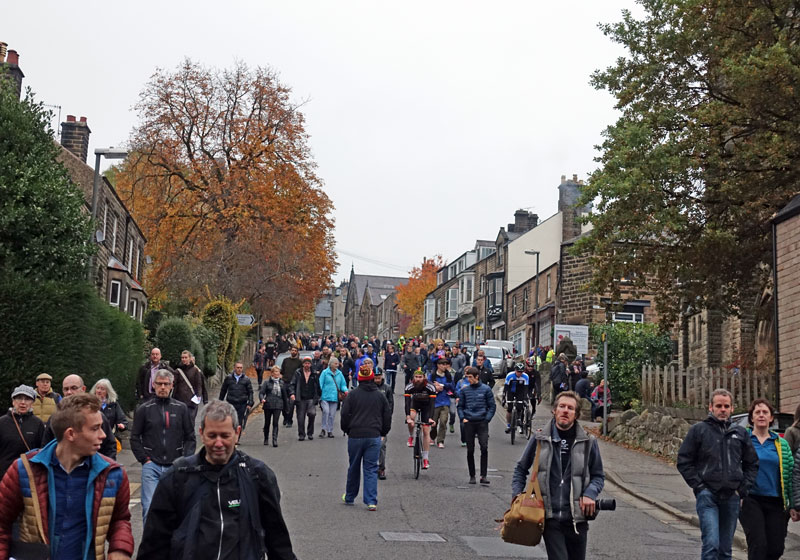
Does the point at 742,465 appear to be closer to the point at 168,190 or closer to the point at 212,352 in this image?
the point at 212,352

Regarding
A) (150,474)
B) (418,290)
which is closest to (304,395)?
(150,474)

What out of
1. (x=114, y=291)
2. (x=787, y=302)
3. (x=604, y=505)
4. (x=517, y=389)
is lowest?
(x=604, y=505)

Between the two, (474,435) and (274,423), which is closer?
(474,435)

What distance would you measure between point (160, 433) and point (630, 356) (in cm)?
2075

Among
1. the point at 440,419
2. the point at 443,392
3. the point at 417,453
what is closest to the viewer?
the point at 417,453

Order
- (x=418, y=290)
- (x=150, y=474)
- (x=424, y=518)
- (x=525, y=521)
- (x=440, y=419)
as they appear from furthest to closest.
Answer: (x=418, y=290)
(x=440, y=419)
(x=424, y=518)
(x=150, y=474)
(x=525, y=521)

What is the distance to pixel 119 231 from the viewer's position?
35438mm

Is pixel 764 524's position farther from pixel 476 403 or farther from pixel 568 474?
pixel 476 403

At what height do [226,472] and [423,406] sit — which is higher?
[423,406]

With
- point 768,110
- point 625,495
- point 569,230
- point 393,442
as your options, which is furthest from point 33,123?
point 569,230

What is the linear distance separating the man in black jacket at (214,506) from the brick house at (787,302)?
1470 centimetres

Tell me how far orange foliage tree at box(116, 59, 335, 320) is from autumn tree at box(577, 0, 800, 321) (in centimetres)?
2289

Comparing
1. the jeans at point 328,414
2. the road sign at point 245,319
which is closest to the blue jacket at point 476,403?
the jeans at point 328,414

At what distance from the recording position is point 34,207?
18266mm
